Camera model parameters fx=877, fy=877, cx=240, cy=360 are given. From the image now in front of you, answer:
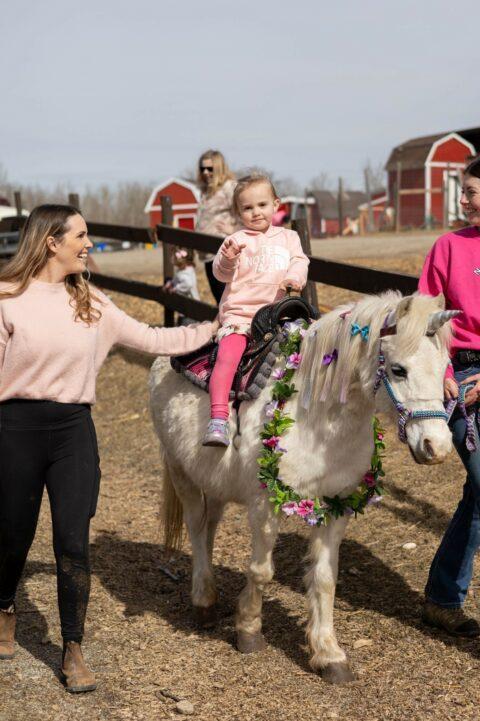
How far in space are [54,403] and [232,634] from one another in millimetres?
1601

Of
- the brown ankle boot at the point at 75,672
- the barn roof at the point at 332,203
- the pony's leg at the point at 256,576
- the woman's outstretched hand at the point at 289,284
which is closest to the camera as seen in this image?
the brown ankle boot at the point at 75,672

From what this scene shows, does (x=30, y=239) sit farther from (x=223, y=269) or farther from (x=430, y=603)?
(x=430, y=603)

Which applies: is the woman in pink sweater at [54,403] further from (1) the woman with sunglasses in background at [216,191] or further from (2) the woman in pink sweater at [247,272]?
(1) the woman with sunglasses in background at [216,191]

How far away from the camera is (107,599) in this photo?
4.93m

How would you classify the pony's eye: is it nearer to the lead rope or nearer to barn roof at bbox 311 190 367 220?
the lead rope

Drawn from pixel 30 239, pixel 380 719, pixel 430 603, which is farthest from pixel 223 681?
pixel 30 239

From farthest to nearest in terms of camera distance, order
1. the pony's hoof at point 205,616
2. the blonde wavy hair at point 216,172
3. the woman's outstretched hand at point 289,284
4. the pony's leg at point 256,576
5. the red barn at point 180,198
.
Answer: the red barn at point 180,198
the blonde wavy hair at point 216,172
the pony's hoof at point 205,616
the woman's outstretched hand at point 289,284
the pony's leg at point 256,576

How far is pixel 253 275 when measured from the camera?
4.27 meters

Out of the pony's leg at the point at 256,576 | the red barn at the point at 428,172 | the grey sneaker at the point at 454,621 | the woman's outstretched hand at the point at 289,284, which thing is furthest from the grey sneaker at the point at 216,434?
the red barn at the point at 428,172

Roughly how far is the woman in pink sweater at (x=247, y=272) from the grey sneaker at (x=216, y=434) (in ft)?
0.04

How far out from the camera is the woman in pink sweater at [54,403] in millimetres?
3664

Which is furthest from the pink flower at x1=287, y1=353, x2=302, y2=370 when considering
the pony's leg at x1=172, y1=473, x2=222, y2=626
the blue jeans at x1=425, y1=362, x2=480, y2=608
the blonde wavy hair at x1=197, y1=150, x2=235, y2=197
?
the blonde wavy hair at x1=197, y1=150, x2=235, y2=197

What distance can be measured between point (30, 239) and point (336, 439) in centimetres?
157

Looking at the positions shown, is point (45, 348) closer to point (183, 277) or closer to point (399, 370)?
point (399, 370)
